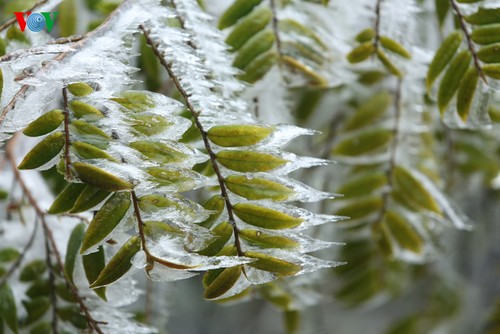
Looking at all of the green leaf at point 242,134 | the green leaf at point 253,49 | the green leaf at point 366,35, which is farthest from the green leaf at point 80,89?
the green leaf at point 366,35

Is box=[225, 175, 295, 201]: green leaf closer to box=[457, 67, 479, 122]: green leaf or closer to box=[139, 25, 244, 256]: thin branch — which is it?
box=[139, 25, 244, 256]: thin branch

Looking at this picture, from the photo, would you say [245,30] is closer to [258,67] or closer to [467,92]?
[258,67]

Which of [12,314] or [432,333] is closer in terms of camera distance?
[12,314]

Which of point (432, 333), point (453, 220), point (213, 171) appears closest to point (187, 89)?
point (213, 171)

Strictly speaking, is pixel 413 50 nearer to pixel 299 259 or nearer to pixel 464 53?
pixel 464 53

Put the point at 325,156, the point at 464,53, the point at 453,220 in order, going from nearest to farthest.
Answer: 1. the point at 464,53
2. the point at 453,220
3. the point at 325,156

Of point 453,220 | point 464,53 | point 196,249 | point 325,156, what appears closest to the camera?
point 196,249

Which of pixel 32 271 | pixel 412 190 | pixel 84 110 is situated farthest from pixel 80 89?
pixel 412 190
